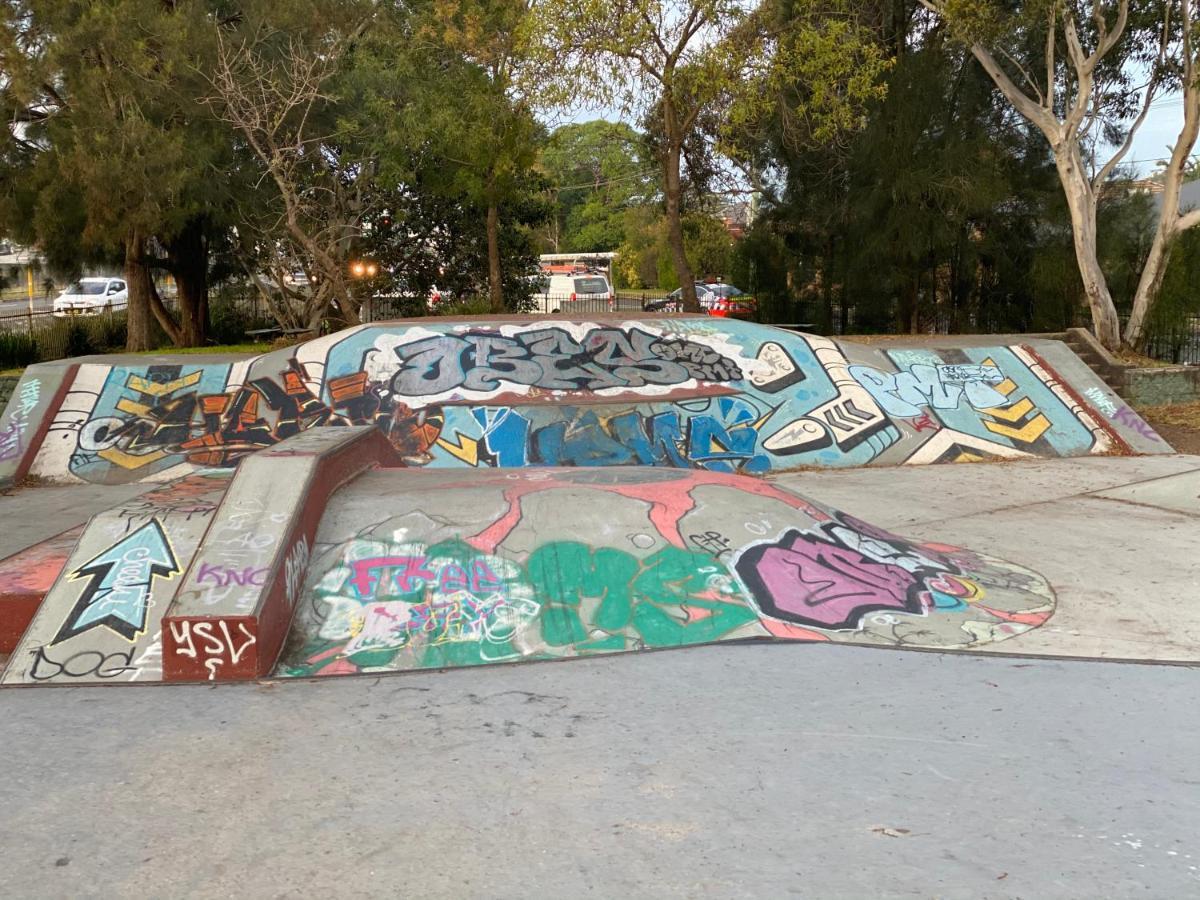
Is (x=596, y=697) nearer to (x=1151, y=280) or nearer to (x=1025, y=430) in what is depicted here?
(x=1025, y=430)

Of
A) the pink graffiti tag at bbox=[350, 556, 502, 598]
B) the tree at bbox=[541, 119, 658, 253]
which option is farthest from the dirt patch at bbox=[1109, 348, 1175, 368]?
the tree at bbox=[541, 119, 658, 253]

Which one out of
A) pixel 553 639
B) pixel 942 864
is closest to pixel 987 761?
pixel 942 864

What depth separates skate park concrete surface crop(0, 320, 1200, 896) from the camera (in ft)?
12.1

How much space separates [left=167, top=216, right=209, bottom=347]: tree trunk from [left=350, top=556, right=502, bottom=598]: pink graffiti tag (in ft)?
56.6

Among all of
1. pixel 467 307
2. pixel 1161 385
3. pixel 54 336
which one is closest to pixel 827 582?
pixel 1161 385

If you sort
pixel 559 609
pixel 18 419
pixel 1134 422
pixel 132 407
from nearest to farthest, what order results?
pixel 559 609 → pixel 18 419 → pixel 132 407 → pixel 1134 422

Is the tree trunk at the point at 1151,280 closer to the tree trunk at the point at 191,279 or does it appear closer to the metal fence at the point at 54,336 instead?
the tree trunk at the point at 191,279

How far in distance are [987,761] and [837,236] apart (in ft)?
67.1

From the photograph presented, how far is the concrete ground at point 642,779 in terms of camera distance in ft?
11.8

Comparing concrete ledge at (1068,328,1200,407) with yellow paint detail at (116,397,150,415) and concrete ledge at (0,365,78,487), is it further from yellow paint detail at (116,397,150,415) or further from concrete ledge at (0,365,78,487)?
concrete ledge at (0,365,78,487)

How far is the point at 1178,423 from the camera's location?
612 inches


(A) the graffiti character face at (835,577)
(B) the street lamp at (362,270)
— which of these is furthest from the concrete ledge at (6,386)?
(A) the graffiti character face at (835,577)

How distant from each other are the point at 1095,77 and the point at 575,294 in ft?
49.1

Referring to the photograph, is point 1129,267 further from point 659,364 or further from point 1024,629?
point 1024,629
